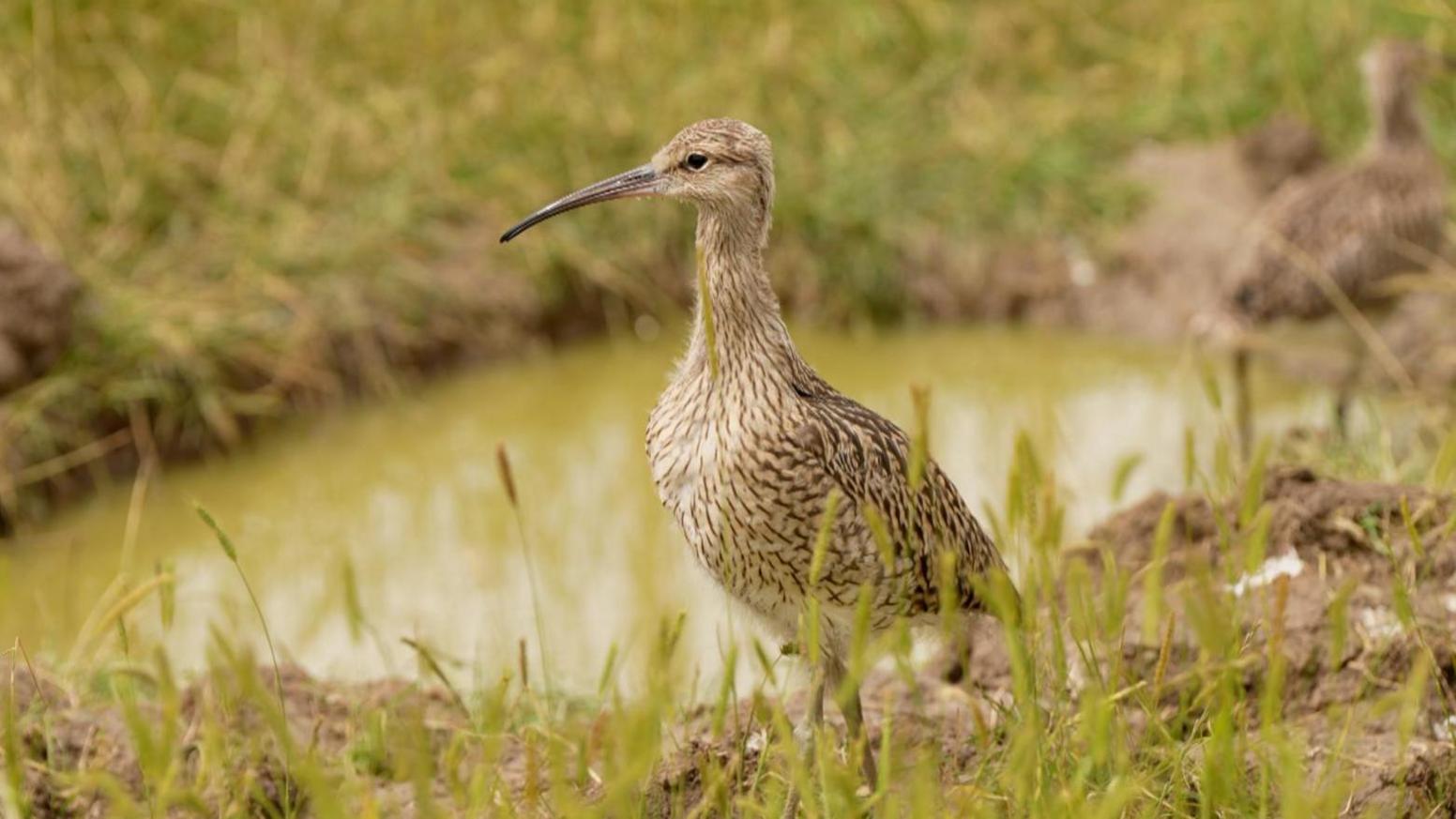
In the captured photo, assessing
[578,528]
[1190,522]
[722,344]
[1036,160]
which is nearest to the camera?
[722,344]

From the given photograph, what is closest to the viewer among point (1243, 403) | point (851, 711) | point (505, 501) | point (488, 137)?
point (851, 711)

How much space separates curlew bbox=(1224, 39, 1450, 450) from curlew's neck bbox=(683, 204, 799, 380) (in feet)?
10.6

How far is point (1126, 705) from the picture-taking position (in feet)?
13.8

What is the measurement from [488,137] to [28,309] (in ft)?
8.11

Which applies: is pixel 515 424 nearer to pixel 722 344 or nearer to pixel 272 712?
pixel 722 344

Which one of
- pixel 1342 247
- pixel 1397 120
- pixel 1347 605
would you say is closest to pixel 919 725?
pixel 1347 605

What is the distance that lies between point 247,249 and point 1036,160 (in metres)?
3.45

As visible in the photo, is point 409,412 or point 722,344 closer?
point 722,344

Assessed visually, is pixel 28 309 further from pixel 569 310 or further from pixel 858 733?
pixel 858 733

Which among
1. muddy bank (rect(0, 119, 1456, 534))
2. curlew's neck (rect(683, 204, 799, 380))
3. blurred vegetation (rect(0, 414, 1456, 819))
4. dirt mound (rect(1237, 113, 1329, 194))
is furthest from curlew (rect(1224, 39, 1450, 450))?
curlew's neck (rect(683, 204, 799, 380))

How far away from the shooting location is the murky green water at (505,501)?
591cm

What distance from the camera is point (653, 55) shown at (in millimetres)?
9352

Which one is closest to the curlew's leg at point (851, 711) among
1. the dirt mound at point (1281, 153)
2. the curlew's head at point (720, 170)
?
the curlew's head at point (720, 170)

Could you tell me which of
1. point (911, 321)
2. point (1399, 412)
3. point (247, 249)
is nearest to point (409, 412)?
point (247, 249)
